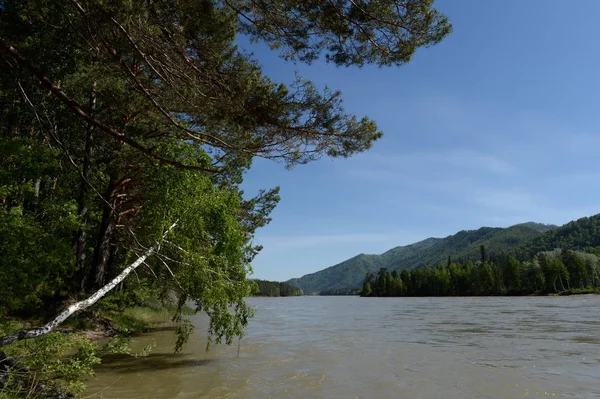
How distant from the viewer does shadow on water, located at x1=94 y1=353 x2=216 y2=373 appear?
12.4 meters

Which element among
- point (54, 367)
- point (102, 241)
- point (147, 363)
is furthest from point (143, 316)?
point (54, 367)

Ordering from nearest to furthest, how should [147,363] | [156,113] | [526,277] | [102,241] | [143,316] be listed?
[156,113]
[147,363]
[102,241]
[143,316]
[526,277]

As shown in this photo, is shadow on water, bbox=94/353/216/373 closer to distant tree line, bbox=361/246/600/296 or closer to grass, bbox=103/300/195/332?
grass, bbox=103/300/195/332

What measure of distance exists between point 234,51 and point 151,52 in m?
2.79

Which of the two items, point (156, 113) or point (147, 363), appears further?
point (147, 363)

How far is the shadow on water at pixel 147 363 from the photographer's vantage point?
12425mm

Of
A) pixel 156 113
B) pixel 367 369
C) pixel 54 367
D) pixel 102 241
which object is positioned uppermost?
pixel 156 113

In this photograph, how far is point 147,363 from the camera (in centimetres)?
1333

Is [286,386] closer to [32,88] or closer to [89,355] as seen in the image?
[89,355]

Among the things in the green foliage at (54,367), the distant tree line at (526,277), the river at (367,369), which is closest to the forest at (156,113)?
the green foliage at (54,367)

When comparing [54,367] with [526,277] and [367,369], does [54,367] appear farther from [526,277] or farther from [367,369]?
[526,277]

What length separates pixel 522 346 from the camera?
16219 mm

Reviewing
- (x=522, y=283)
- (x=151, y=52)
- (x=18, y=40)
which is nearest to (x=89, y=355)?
(x=151, y=52)

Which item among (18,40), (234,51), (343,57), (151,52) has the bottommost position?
(151,52)
